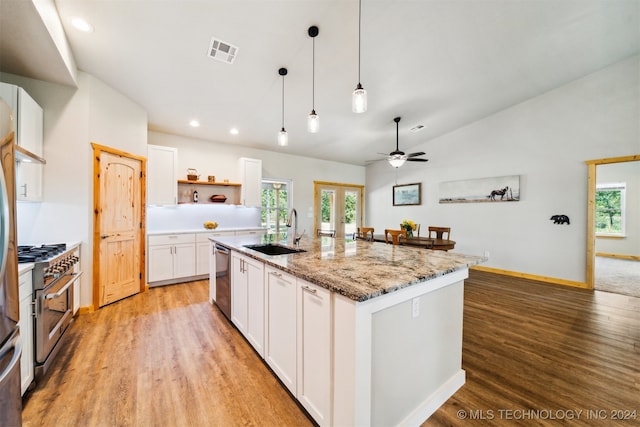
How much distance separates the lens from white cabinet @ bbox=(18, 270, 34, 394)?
1569 mm

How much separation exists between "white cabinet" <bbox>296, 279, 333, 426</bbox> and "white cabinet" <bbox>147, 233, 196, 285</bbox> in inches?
137

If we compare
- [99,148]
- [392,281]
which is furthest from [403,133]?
[99,148]

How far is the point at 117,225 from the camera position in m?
3.30

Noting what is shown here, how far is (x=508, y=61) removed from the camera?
11.3 ft

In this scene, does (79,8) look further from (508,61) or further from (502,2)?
(508,61)

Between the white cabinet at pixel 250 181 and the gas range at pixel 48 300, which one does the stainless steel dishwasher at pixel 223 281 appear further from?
the white cabinet at pixel 250 181

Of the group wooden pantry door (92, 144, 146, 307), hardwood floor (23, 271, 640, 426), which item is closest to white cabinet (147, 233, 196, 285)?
wooden pantry door (92, 144, 146, 307)

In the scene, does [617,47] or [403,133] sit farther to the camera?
[403,133]

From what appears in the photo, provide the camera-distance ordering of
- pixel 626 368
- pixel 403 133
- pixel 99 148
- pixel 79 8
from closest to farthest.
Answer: pixel 626 368
pixel 79 8
pixel 99 148
pixel 403 133

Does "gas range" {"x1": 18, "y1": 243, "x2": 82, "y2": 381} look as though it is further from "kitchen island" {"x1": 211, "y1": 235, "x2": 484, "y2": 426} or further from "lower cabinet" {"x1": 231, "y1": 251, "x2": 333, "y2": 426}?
"kitchen island" {"x1": 211, "y1": 235, "x2": 484, "y2": 426}

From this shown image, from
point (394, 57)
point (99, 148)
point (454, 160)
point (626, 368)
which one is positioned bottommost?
point (626, 368)

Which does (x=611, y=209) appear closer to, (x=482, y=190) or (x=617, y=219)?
(x=617, y=219)

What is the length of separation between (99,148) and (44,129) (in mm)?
476

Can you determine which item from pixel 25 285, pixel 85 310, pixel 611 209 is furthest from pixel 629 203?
pixel 85 310
